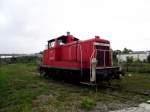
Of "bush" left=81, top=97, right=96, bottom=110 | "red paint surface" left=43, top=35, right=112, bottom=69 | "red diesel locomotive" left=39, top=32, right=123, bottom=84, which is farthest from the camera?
"red paint surface" left=43, top=35, right=112, bottom=69

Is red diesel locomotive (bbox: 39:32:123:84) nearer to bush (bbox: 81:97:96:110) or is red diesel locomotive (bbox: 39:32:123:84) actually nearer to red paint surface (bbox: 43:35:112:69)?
red paint surface (bbox: 43:35:112:69)

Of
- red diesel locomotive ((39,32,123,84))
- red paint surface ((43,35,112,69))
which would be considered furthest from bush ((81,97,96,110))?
red paint surface ((43,35,112,69))

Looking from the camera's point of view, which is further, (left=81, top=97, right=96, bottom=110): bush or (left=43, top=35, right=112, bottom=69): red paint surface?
(left=43, top=35, right=112, bottom=69): red paint surface

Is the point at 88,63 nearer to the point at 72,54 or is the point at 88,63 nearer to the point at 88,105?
the point at 72,54

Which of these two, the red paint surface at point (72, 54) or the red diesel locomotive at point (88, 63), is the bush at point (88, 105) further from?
the red paint surface at point (72, 54)

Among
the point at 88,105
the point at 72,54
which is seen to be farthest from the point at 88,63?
the point at 88,105

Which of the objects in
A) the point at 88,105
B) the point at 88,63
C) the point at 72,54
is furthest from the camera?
the point at 72,54

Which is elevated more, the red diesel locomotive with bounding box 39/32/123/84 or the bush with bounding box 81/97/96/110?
the red diesel locomotive with bounding box 39/32/123/84

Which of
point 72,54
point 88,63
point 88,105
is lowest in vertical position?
point 88,105

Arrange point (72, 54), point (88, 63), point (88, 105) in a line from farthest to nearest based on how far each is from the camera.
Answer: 1. point (72, 54)
2. point (88, 63)
3. point (88, 105)

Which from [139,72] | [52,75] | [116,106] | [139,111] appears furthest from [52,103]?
[139,72]

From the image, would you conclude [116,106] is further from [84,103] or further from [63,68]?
[63,68]

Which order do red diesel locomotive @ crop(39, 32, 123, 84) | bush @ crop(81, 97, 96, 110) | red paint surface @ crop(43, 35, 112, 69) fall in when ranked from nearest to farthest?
bush @ crop(81, 97, 96, 110), red diesel locomotive @ crop(39, 32, 123, 84), red paint surface @ crop(43, 35, 112, 69)

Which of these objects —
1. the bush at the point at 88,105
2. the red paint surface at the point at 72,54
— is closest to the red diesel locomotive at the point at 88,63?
the red paint surface at the point at 72,54
